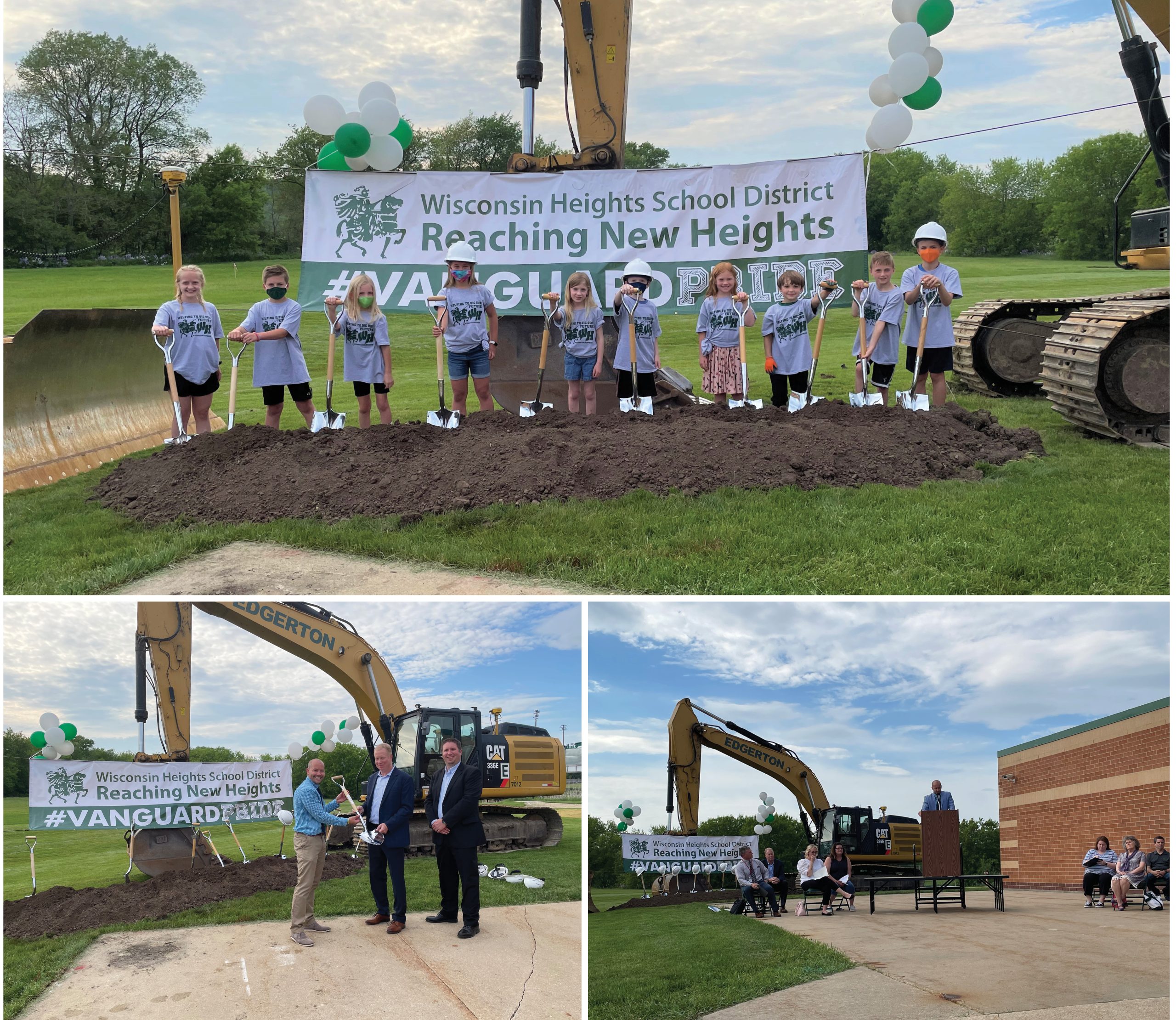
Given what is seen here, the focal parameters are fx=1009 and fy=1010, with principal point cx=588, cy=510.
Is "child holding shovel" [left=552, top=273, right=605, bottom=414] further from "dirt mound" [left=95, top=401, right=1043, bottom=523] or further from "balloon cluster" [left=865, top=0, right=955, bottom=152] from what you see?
"balloon cluster" [left=865, top=0, right=955, bottom=152]

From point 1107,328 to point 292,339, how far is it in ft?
24.7

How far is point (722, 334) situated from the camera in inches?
364

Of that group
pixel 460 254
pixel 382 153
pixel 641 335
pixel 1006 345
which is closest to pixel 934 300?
pixel 641 335

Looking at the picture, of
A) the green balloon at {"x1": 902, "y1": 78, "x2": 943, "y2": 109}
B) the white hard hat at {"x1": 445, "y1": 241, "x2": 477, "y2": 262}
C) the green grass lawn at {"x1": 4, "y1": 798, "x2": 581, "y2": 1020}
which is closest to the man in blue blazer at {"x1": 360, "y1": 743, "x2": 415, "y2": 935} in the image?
the green grass lawn at {"x1": 4, "y1": 798, "x2": 581, "y2": 1020}

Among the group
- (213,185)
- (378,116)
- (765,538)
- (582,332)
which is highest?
(213,185)

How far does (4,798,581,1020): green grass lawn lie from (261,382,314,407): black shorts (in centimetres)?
363

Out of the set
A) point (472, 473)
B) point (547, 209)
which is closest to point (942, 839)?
point (472, 473)

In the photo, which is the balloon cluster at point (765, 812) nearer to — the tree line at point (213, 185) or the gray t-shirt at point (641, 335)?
the gray t-shirt at point (641, 335)

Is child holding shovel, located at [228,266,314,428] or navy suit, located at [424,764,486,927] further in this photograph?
child holding shovel, located at [228,266,314,428]

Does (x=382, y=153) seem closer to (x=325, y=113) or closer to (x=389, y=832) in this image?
(x=325, y=113)

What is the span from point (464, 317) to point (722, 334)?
2.35 meters

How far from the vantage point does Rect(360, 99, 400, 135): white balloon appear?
33.8 feet

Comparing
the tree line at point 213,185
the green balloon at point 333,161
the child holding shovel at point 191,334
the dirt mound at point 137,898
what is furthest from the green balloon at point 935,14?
the tree line at point 213,185

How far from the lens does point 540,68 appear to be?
10.4 meters
